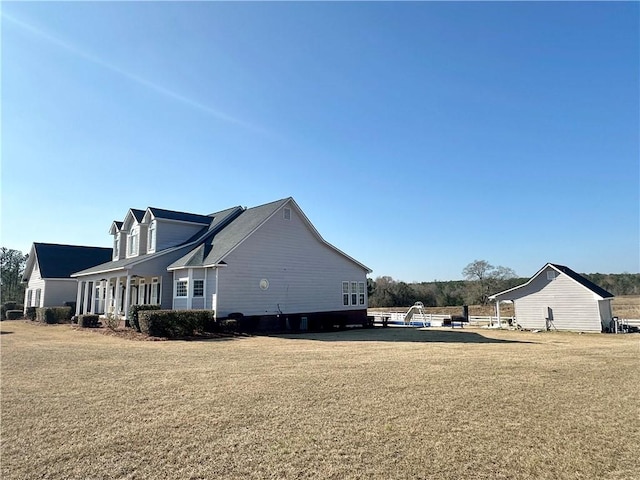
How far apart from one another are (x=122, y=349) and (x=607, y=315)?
94.2 feet

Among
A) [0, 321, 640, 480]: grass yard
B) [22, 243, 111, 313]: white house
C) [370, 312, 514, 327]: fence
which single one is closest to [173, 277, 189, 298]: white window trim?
[0, 321, 640, 480]: grass yard

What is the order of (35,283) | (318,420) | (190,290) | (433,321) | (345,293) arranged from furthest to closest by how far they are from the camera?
(35,283)
(433,321)
(345,293)
(190,290)
(318,420)

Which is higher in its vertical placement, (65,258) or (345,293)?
(65,258)

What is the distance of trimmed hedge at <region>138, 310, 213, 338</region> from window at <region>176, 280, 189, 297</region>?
13.1 ft

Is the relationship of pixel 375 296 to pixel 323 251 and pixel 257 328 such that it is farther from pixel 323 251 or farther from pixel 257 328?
pixel 257 328

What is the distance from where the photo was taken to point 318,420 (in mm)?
5832

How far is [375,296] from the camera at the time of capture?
60.0 m

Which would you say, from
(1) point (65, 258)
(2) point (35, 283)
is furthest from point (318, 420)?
(2) point (35, 283)

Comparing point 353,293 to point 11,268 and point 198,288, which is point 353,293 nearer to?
point 198,288

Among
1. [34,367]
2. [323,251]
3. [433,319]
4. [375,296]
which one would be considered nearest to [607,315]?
[433,319]

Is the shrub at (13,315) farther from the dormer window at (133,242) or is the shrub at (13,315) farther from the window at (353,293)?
the window at (353,293)

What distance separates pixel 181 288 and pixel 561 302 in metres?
→ 24.3

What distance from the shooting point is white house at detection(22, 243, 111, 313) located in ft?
113

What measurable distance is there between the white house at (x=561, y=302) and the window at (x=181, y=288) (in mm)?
22147
